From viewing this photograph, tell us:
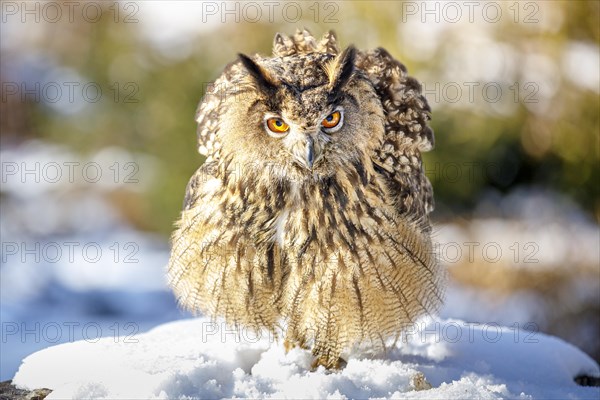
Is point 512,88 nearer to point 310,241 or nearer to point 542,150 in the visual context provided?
point 542,150

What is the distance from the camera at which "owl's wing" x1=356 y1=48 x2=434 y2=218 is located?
2.43 metres

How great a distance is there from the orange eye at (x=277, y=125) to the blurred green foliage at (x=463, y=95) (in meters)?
3.88

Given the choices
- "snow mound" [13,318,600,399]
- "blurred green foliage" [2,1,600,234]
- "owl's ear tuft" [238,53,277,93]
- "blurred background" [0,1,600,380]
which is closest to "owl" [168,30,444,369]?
"owl's ear tuft" [238,53,277,93]

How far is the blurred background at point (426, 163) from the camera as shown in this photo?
5582 mm

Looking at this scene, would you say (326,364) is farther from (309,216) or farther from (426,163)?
(426,163)

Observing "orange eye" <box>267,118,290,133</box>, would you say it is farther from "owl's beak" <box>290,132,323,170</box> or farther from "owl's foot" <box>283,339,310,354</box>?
"owl's foot" <box>283,339,310,354</box>

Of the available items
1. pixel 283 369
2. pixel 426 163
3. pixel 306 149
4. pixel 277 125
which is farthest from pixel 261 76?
pixel 426 163

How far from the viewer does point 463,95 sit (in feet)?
19.5

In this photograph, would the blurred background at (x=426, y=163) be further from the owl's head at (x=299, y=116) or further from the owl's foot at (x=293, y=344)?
the owl's head at (x=299, y=116)

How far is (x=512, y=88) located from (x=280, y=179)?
160 inches

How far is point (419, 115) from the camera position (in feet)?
8.76

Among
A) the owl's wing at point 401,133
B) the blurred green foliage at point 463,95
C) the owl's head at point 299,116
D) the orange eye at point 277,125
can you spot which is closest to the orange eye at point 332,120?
the owl's head at point 299,116

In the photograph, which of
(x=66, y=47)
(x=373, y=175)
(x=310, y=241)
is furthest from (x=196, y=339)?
(x=66, y=47)

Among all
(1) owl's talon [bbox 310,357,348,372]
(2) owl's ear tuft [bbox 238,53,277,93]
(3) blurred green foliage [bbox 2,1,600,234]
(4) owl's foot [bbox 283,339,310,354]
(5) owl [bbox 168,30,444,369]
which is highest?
(3) blurred green foliage [bbox 2,1,600,234]
